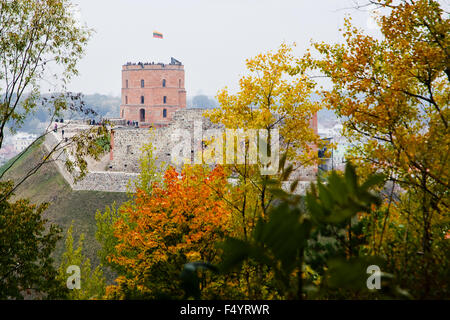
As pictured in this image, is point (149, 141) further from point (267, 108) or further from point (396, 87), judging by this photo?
point (396, 87)

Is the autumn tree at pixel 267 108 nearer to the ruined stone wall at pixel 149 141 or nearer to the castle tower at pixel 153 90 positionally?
the ruined stone wall at pixel 149 141

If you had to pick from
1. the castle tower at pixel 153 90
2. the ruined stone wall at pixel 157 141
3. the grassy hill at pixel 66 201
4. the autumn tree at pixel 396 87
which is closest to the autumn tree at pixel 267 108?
the autumn tree at pixel 396 87

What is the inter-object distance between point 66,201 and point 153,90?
2528 cm

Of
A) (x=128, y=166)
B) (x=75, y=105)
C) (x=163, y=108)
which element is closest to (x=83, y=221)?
(x=128, y=166)

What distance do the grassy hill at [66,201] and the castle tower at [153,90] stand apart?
19162 millimetres

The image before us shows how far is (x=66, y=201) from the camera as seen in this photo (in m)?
22.9

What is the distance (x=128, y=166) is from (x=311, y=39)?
20.6 m

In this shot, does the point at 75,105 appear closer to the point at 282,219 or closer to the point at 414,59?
the point at 414,59

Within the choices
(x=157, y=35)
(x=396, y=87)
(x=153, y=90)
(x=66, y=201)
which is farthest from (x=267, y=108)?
(x=157, y=35)

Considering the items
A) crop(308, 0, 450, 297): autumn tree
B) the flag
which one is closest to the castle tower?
the flag

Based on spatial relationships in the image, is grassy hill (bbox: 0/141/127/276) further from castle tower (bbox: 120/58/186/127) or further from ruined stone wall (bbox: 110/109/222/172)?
castle tower (bbox: 120/58/186/127)

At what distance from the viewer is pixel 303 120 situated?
783cm

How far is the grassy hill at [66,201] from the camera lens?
18538 millimetres

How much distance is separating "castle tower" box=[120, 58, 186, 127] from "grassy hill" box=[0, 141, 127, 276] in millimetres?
19162
